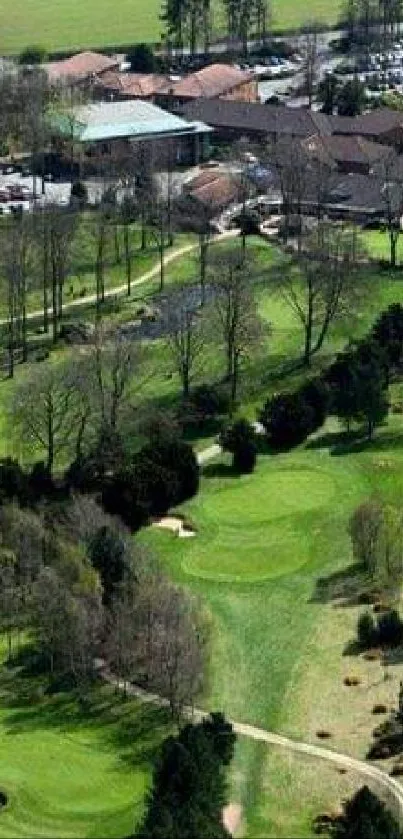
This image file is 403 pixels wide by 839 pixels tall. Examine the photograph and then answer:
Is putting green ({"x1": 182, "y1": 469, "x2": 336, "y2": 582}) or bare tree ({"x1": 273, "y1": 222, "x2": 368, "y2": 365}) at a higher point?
bare tree ({"x1": 273, "y1": 222, "x2": 368, "y2": 365})

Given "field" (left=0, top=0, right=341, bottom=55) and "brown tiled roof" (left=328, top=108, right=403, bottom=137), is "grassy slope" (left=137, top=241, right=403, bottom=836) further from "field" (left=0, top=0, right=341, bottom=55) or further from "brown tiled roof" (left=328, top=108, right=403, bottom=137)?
"field" (left=0, top=0, right=341, bottom=55)

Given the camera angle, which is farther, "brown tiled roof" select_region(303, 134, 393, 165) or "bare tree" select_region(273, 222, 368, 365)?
"brown tiled roof" select_region(303, 134, 393, 165)

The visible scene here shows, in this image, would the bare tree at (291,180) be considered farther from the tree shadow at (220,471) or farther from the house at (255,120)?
the tree shadow at (220,471)

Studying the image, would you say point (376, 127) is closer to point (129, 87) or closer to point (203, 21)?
point (129, 87)

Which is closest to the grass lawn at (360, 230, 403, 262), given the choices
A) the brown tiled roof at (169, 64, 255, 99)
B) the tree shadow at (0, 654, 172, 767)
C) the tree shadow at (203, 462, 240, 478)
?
the brown tiled roof at (169, 64, 255, 99)

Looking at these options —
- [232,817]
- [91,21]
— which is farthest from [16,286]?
[91,21]

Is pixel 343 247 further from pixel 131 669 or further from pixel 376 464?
pixel 131 669

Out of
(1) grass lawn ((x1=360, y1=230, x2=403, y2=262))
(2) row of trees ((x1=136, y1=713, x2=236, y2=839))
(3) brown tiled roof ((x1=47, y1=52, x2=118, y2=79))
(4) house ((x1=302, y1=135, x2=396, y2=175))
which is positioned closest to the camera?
(2) row of trees ((x1=136, y1=713, x2=236, y2=839))

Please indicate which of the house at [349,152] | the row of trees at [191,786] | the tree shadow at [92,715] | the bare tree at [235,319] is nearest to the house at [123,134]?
the house at [349,152]
